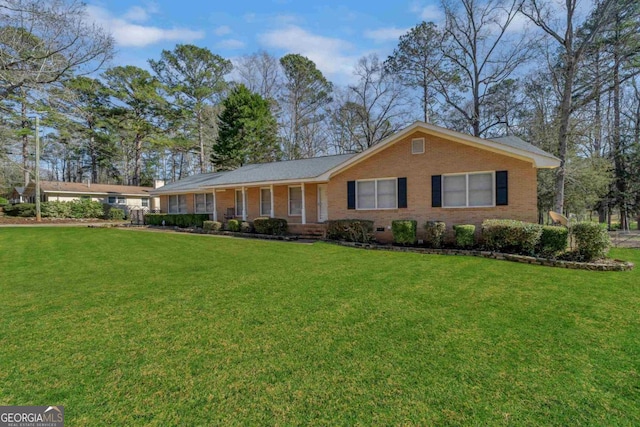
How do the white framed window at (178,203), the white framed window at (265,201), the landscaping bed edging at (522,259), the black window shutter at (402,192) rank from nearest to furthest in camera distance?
the landscaping bed edging at (522,259) → the black window shutter at (402,192) → the white framed window at (265,201) → the white framed window at (178,203)

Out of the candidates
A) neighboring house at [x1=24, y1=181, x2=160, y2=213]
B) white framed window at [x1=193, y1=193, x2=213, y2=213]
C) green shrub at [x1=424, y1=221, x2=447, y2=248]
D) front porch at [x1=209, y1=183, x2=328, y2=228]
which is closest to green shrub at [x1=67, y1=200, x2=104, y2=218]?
neighboring house at [x1=24, y1=181, x2=160, y2=213]

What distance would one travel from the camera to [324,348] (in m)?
3.52

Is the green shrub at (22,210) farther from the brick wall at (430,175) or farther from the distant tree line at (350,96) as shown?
the brick wall at (430,175)

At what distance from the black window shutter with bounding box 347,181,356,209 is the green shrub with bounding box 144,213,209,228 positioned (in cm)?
999

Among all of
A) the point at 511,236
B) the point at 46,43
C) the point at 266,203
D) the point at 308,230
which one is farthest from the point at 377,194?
the point at 46,43

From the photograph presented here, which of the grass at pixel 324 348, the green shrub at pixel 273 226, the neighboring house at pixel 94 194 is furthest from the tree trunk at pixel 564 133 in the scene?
the neighboring house at pixel 94 194

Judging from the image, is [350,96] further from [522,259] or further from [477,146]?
[522,259]

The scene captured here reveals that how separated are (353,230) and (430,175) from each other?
11.9 ft

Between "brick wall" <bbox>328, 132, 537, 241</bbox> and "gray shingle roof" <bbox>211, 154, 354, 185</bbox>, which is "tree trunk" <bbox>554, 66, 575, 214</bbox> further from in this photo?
"gray shingle roof" <bbox>211, 154, 354, 185</bbox>

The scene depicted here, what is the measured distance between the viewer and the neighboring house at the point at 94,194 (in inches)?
Answer: 1163

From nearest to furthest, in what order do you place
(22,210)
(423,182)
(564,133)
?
(423,182) < (564,133) < (22,210)

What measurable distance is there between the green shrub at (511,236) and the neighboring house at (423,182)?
1.64 metres

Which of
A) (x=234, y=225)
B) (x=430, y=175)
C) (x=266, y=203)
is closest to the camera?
(x=430, y=175)

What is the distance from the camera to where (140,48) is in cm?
1449
